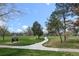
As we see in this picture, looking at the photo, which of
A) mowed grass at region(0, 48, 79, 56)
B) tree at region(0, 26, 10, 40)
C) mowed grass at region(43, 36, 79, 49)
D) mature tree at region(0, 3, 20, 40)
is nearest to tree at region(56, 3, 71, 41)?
mowed grass at region(43, 36, 79, 49)

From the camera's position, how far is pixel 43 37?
1837 mm

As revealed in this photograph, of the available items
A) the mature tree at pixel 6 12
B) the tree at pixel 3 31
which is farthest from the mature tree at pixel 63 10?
the tree at pixel 3 31

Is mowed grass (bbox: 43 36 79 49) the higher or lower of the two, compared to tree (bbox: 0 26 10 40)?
lower

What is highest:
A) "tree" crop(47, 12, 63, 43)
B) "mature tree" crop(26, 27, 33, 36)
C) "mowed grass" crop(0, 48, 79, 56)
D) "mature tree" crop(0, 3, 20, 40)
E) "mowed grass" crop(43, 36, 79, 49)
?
"mature tree" crop(0, 3, 20, 40)

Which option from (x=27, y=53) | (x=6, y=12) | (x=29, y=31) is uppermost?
(x=6, y=12)

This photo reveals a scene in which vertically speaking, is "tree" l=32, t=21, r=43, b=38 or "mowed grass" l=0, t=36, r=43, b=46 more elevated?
"tree" l=32, t=21, r=43, b=38

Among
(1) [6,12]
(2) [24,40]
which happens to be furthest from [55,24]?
(1) [6,12]

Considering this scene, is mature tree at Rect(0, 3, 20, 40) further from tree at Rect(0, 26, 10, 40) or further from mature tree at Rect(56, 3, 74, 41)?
mature tree at Rect(56, 3, 74, 41)

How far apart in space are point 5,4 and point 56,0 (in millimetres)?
389

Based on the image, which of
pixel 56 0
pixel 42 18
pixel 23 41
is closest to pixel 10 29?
pixel 23 41

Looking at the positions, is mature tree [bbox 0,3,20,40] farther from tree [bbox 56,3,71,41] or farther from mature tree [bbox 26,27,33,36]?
tree [bbox 56,3,71,41]

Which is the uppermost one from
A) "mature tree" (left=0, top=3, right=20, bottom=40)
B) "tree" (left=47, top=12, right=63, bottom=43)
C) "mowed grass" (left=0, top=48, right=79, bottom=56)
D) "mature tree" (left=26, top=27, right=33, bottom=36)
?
"mature tree" (left=0, top=3, right=20, bottom=40)

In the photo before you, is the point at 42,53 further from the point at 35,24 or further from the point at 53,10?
the point at 53,10

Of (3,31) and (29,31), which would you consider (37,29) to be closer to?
(29,31)
